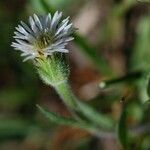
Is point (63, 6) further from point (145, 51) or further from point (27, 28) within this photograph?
point (27, 28)

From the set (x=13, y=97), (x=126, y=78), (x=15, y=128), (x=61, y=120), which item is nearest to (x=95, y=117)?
(x=126, y=78)

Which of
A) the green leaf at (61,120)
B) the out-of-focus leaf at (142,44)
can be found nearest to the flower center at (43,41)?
the green leaf at (61,120)

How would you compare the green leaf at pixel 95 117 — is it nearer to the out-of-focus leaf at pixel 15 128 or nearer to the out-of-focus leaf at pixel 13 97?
the out-of-focus leaf at pixel 15 128

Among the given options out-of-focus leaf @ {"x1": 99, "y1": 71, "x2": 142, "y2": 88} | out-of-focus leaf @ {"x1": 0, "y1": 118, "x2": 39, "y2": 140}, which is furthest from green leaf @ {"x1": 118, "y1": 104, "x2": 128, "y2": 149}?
out-of-focus leaf @ {"x1": 0, "y1": 118, "x2": 39, "y2": 140}

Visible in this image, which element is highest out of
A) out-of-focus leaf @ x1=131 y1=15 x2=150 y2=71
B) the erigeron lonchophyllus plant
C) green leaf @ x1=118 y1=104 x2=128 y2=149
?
out-of-focus leaf @ x1=131 y1=15 x2=150 y2=71

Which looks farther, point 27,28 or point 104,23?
point 104,23

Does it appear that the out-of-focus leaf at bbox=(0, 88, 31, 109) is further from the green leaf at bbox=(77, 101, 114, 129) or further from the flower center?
the flower center

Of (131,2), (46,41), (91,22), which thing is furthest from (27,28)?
(91,22)
